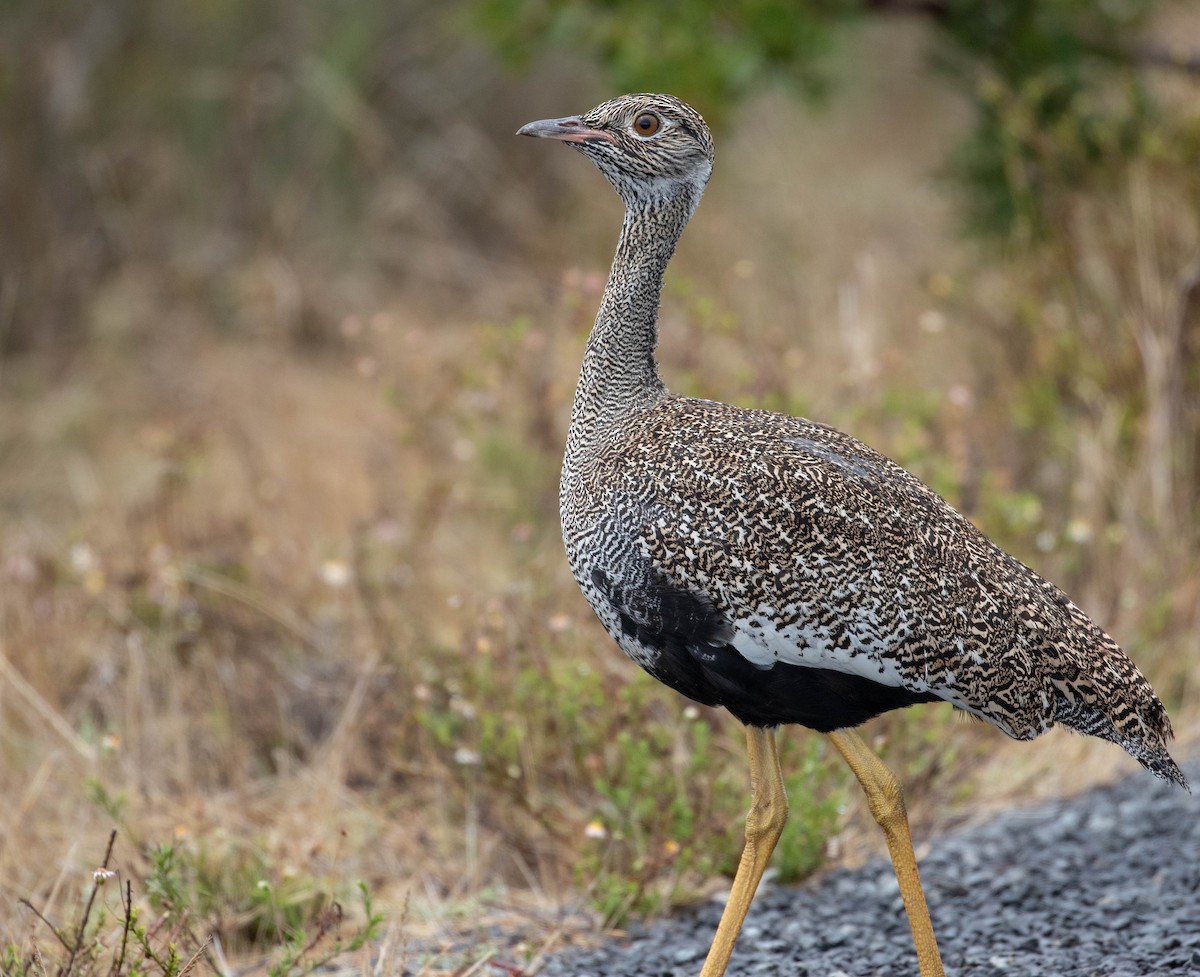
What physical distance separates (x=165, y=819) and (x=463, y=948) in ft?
3.60

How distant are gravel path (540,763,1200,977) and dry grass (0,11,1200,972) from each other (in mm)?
207

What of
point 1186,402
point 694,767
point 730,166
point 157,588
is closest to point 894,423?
point 1186,402

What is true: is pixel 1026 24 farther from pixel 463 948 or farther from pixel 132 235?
pixel 132 235

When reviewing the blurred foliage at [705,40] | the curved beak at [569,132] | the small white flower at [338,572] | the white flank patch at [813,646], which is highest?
the blurred foliage at [705,40]

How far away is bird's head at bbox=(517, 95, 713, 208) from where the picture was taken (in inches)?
154

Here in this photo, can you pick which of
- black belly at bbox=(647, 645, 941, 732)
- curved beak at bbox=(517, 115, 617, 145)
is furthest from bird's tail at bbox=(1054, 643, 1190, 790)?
curved beak at bbox=(517, 115, 617, 145)

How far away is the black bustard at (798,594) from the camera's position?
11.5 ft

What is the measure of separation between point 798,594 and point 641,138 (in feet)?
4.15

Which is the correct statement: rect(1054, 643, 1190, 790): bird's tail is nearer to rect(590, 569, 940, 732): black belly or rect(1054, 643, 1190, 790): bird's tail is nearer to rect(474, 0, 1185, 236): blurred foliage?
rect(590, 569, 940, 732): black belly

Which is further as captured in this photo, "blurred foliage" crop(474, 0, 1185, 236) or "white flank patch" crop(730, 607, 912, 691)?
"blurred foliage" crop(474, 0, 1185, 236)

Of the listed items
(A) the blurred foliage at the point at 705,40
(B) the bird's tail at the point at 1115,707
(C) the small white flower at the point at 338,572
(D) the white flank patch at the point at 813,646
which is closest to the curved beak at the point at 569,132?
(D) the white flank patch at the point at 813,646

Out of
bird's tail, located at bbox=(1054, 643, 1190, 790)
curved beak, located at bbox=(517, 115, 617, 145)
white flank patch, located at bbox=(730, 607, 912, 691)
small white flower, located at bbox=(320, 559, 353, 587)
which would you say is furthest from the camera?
small white flower, located at bbox=(320, 559, 353, 587)

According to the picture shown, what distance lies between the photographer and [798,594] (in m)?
3.50

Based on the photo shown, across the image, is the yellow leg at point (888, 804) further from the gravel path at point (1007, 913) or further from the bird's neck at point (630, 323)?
the bird's neck at point (630, 323)
